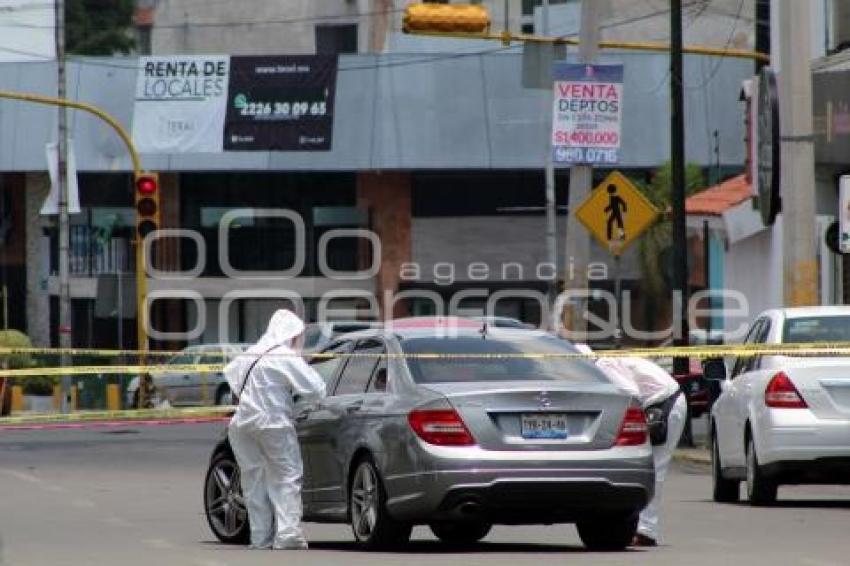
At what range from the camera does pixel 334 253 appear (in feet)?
209

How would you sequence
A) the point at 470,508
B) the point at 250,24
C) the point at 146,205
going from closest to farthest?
1. the point at 470,508
2. the point at 146,205
3. the point at 250,24

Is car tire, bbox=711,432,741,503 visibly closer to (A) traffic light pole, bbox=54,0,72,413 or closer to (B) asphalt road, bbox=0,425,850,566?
(B) asphalt road, bbox=0,425,850,566

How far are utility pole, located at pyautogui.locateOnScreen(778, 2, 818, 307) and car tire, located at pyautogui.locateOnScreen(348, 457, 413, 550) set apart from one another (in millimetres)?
12240

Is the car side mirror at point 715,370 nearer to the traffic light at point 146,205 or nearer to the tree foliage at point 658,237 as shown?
the traffic light at point 146,205

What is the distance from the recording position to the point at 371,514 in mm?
15086

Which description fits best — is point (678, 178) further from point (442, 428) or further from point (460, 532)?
point (442, 428)

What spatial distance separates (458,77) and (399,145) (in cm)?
227

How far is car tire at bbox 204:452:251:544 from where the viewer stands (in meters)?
16.3

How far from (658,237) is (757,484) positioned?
128 feet

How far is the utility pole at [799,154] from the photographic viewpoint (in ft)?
87.6

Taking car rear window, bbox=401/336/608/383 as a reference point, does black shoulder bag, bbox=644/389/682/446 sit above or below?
below

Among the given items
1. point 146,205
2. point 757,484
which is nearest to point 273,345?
point 757,484

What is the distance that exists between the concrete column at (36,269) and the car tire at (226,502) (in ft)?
162

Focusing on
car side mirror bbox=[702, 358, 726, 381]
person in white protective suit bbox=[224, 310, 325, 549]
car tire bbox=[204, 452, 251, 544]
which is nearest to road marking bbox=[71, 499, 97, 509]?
car tire bbox=[204, 452, 251, 544]
